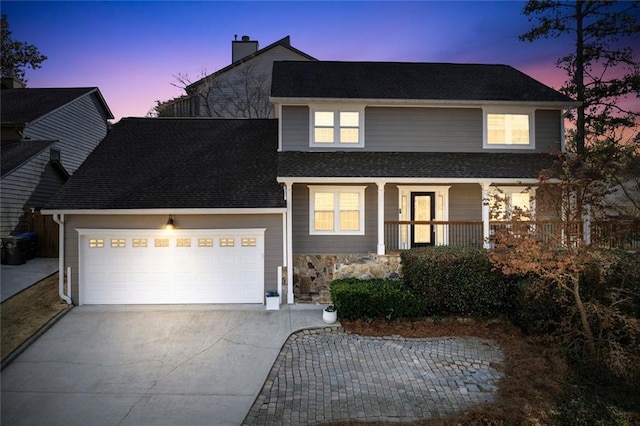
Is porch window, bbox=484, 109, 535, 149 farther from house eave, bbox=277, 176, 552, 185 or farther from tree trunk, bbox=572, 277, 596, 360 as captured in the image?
tree trunk, bbox=572, 277, 596, 360

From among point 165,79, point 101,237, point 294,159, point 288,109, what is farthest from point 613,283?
point 165,79

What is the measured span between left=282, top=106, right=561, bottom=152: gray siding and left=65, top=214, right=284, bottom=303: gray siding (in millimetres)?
4251

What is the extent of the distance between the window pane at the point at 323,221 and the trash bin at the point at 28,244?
10613 millimetres

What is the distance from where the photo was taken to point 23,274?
1057cm

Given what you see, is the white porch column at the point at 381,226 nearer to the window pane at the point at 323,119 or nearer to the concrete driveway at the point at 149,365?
the concrete driveway at the point at 149,365

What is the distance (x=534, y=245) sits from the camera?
6.41m

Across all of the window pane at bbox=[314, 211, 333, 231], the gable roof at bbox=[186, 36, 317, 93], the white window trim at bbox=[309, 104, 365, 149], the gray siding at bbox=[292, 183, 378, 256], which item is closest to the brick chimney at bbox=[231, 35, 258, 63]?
the gable roof at bbox=[186, 36, 317, 93]

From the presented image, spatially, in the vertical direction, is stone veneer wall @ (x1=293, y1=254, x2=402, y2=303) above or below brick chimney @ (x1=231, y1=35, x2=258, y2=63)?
below

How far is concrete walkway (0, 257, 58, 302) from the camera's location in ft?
30.8

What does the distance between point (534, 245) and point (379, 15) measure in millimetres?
10588

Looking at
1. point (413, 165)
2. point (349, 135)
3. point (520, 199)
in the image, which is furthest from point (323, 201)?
point (520, 199)

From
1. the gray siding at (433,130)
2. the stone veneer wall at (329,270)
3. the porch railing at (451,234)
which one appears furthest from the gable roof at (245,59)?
the stone veneer wall at (329,270)

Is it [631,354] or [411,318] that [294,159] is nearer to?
[411,318]

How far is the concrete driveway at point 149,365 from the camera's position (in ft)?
16.0
